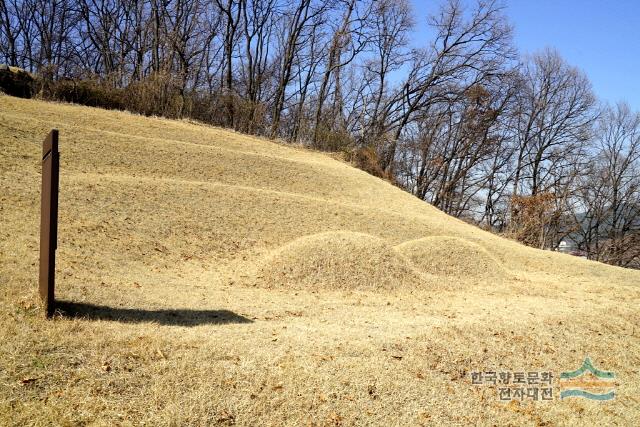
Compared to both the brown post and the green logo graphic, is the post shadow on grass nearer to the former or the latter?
the brown post

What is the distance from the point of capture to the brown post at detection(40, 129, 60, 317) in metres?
4.39

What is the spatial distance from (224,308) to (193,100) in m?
17.6

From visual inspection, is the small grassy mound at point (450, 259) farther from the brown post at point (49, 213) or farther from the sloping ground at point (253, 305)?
the brown post at point (49, 213)

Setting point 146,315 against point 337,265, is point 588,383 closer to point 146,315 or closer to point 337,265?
point 337,265

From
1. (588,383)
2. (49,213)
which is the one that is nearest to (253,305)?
(49,213)

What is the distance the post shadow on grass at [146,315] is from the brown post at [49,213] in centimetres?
33

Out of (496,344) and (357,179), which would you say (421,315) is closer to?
(496,344)

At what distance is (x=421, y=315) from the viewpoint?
6785 millimetres

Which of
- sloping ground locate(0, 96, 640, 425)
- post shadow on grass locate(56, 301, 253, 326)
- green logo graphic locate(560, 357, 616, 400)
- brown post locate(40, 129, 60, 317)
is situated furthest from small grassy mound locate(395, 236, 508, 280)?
brown post locate(40, 129, 60, 317)

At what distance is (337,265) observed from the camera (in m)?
8.57

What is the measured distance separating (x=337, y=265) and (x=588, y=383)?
4.52 metres

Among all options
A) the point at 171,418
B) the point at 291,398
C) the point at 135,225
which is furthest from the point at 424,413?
the point at 135,225

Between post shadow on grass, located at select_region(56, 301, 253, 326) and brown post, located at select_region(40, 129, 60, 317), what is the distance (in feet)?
1.08

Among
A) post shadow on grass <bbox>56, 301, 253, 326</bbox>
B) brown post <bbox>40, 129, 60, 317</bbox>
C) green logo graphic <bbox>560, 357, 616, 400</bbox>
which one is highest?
brown post <bbox>40, 129, 60, 317</bbox>
